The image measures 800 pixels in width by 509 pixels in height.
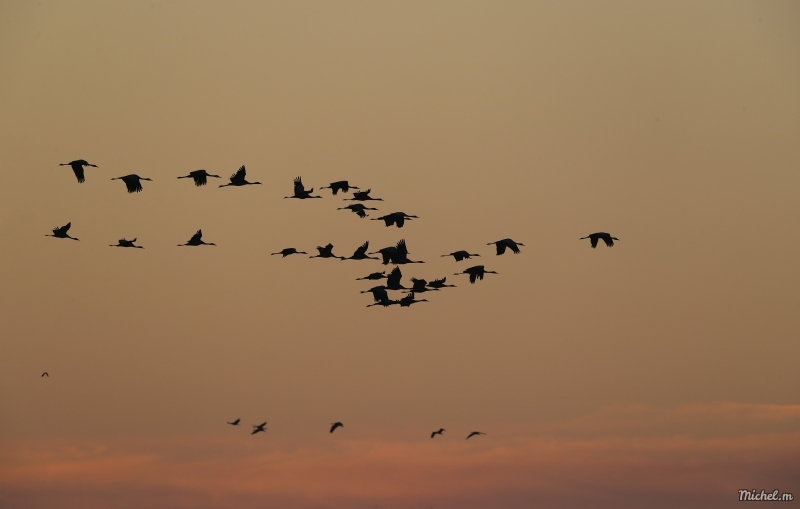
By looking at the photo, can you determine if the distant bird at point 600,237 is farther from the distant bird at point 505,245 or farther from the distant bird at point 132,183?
the distant bird at point 132,183

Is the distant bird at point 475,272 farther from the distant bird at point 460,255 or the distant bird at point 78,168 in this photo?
the distant bird at point 78,168

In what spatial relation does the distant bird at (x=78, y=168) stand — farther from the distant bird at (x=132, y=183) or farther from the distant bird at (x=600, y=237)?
the distant bird at (x=600, y=237)

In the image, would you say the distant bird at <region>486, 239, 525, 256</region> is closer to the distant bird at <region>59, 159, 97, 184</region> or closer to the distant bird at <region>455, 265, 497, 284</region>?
the distant bird at <region>455, 265, 497, 284</region>

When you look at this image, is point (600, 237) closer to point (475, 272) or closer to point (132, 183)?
point (475, 272)

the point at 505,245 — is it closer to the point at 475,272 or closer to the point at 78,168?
the point at 475,272

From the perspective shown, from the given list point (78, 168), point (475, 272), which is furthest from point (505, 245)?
point (78, 168)

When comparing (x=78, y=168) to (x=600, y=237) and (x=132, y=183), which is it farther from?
(x=600, y=237)

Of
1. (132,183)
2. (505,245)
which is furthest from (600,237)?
(132,183)

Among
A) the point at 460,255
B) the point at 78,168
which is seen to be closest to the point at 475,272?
the point at 460,255

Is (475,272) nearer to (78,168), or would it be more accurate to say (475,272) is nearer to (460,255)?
(460,255)

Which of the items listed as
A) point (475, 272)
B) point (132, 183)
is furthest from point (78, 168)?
point (475, 272)

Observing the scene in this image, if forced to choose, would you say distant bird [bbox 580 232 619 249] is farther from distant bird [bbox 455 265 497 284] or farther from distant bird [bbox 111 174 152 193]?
distant bird [bbox 111 174 152 193]

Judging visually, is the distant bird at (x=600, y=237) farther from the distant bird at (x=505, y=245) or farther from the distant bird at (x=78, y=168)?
the distant bird at (x=78, y=168)

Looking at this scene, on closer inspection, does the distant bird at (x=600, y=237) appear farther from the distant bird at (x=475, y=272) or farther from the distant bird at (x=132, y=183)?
the distant bird at (x=132, y=183)
